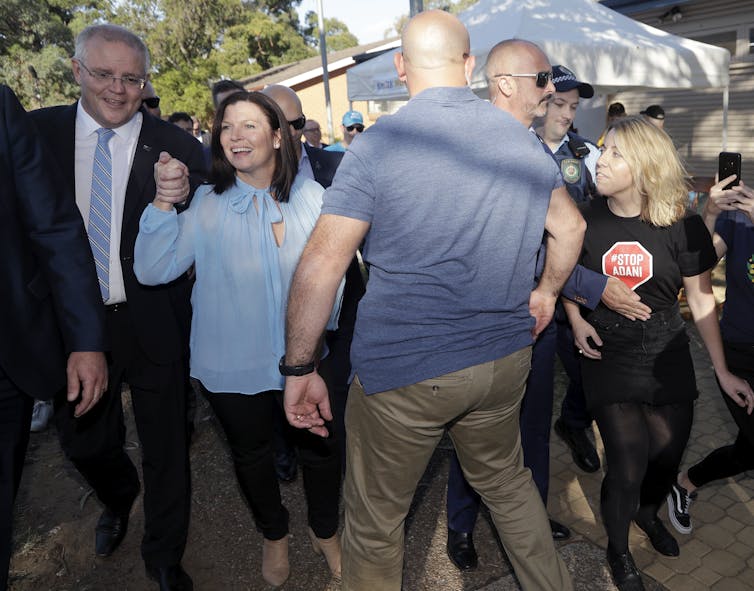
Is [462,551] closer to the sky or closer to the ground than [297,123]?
closer to the ground

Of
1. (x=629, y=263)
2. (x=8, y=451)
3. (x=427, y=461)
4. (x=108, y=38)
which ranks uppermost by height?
(x=108, y=38)

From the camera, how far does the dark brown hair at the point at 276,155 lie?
267 centimetres

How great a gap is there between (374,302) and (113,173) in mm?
1479

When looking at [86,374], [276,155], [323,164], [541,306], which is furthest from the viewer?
[323,164]

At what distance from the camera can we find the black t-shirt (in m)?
2.70

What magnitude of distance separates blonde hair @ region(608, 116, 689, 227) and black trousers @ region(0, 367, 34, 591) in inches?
101

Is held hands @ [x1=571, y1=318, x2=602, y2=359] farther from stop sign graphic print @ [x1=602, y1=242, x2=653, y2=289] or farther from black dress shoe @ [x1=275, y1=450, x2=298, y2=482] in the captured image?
black dress shoe @ [x1=275, y1=450, x2=298, y2=482]

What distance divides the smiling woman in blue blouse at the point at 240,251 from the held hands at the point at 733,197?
1705 mm

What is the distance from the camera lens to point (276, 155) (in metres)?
2.74

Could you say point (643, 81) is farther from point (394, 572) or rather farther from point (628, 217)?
point (394, 572)

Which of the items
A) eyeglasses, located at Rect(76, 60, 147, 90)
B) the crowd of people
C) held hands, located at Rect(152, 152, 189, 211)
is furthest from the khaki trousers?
eyeglasses, located at Rect(76, 60, 147, 90)

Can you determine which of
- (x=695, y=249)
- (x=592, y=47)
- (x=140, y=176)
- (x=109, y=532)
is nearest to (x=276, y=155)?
(x=140, y=176)

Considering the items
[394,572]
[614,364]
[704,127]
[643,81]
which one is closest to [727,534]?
[614,364]

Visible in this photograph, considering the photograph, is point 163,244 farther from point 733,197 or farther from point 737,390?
point 737,390
